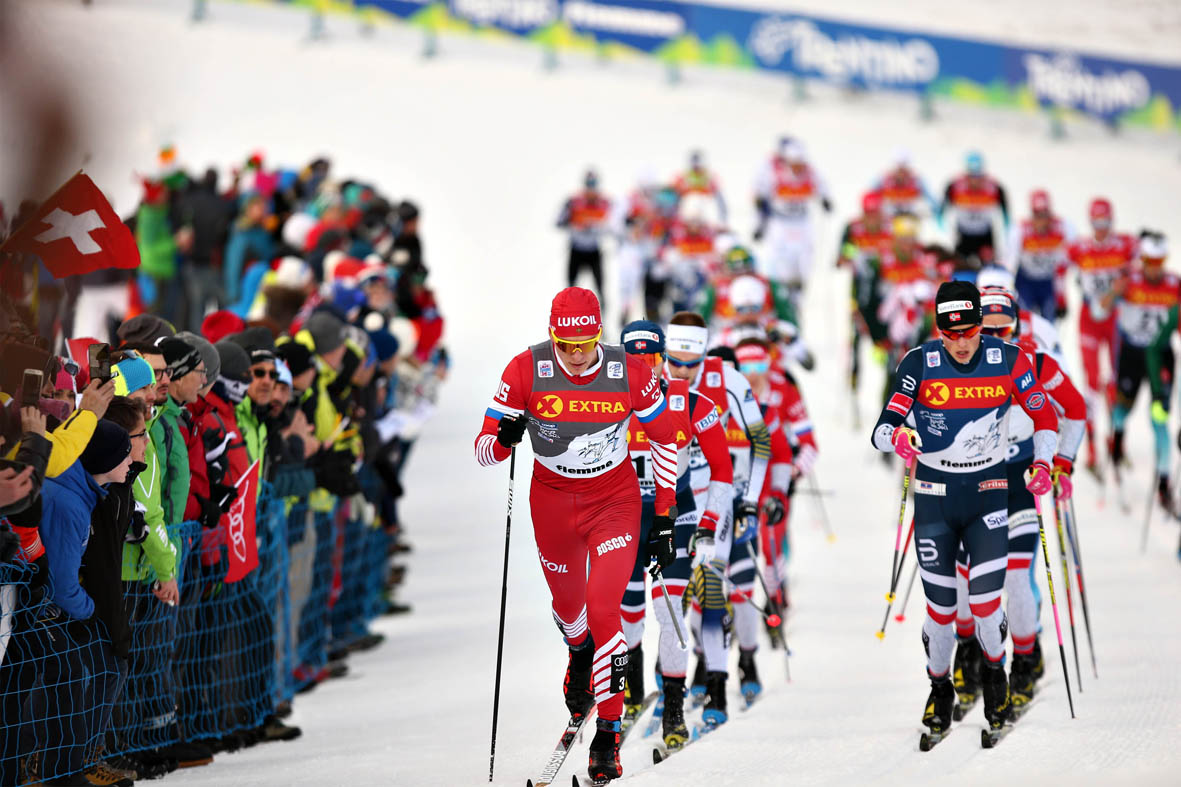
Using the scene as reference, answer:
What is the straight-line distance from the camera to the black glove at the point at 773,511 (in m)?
9.81

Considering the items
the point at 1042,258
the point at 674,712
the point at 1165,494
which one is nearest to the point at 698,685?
the point at 674,712

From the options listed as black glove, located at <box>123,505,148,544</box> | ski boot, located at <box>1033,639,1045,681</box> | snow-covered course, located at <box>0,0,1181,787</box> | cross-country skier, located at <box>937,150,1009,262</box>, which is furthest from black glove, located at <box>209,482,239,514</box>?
cross-country skier, located at <box>937,150,1009,262</box>

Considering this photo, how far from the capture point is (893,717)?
880 cm

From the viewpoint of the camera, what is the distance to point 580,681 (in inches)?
308

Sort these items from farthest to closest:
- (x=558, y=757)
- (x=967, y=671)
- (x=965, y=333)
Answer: (x=967, y=671) → (x=965, y=333) → (x=558, y=757)

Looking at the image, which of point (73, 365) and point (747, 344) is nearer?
point (73, 365)

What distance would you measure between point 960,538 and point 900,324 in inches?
338

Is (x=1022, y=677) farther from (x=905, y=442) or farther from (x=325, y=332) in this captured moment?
(x=325, y=332)

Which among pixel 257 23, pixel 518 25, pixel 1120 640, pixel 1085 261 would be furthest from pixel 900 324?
pixel 257 23

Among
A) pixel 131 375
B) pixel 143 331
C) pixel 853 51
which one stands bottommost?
pixel 131 375

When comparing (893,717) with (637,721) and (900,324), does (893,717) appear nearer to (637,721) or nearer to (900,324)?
(637,721)

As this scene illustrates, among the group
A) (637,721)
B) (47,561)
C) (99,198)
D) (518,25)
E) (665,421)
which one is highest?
(518,25)

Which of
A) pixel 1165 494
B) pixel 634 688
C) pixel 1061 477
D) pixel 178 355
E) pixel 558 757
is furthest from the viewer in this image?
pixel 1165 494

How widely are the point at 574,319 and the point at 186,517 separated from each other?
2.23 metres
